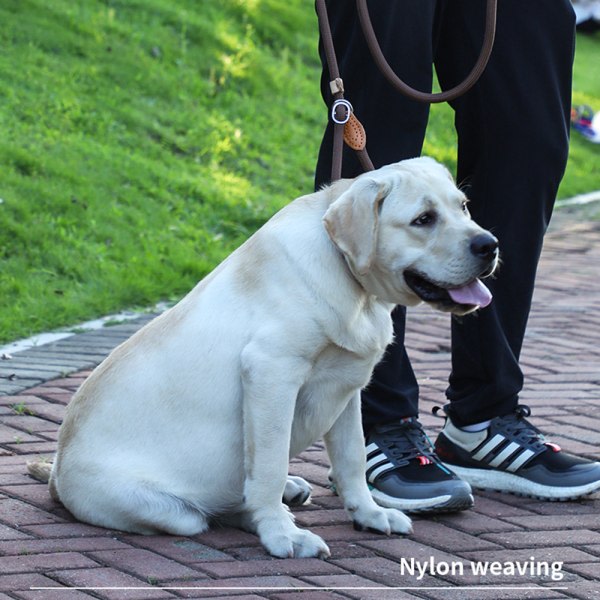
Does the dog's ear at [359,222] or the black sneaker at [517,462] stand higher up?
the dog's ear at [359,222]

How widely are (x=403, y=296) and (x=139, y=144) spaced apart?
17.4ft

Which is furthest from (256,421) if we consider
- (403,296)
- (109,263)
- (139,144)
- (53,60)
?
(53,60)

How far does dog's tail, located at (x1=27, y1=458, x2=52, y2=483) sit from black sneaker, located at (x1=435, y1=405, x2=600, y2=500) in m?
1.23

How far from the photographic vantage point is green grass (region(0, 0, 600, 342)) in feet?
20.3

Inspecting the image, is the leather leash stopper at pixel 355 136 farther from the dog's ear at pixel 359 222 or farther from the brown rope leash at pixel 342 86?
the dog's ear at pixel 359 222

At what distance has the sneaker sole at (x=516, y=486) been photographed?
141 inches

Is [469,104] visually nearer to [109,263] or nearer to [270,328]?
[270,328]

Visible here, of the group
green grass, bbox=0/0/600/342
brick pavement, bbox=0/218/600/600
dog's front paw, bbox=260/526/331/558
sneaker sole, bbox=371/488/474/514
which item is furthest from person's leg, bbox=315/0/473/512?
green grass, bbox=0/0/600/342

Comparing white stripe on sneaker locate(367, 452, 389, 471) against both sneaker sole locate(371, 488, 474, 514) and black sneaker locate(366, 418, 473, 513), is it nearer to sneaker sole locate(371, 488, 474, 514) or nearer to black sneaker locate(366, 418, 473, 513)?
black sneaker locate(366, 418, 473, 513)

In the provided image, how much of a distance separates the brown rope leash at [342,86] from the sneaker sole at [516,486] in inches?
39.8

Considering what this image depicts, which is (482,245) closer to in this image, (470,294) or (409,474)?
(470,294)

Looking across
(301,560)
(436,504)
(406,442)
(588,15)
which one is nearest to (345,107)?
(406,442)

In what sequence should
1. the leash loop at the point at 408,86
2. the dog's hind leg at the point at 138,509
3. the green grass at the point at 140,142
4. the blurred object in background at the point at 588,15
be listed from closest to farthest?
the dog's hind leg at the point at 138,509
the leash loop at the point at 408,86
the green grass at the point at 140,142
the blurred object in background at the point at 588,15

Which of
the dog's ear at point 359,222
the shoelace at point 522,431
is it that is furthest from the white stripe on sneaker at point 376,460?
the dog's ear at point 359,222
